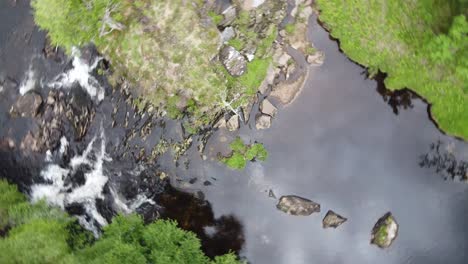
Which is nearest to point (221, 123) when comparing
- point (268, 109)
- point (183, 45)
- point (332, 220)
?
point (268, 109)

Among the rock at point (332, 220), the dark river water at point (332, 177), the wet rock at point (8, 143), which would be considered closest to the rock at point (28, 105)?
the dark river water at point (332, 177)

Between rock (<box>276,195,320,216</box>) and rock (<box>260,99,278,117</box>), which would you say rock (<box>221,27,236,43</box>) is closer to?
rock (<box>260,99,278,117</box>)

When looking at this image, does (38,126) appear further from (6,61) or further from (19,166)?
(6,61)

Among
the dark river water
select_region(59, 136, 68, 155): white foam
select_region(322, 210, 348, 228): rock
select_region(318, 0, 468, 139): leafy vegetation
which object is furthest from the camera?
select_region(59, 136, 68, 155): white foam

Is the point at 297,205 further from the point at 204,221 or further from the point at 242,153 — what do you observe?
the point at 204,221

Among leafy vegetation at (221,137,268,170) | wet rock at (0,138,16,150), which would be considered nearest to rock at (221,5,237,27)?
leafy vegetation at (221,137,268,170)

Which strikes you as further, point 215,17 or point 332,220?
point 215,17
